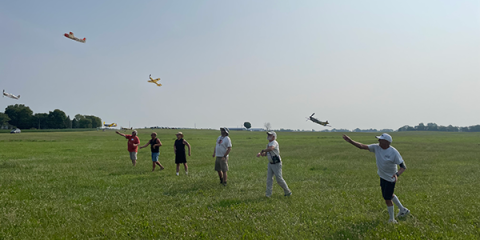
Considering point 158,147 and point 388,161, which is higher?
point 388,161

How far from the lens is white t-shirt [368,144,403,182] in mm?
7574

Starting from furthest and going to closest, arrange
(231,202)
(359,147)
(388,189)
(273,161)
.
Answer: (273,161)
(231,202)
(359,147)
(388,189)

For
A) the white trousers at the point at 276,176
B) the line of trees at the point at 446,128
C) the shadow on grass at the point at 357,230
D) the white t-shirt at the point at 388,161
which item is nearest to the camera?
the shadow on grass at the point at 357,230

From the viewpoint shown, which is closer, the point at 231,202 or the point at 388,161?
the point at 388,161

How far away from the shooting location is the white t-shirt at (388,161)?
7574 mm

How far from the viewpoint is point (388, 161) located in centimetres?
764

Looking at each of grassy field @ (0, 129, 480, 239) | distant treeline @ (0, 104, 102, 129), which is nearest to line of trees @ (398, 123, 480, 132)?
grassy field @ (0, 129, 480, 239)

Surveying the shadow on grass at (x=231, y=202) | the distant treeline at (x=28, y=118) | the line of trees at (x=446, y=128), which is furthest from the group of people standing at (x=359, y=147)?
the line of trees at (x=446, y=128)

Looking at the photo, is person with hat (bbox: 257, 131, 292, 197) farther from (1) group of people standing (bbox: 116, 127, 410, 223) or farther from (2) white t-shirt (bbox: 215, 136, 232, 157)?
(2) white t-shirt (bbox: 215, 136, 232, 157)

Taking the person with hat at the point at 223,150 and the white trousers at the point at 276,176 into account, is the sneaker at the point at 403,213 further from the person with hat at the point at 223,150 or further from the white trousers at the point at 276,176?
the person with hat at the point at 223,150

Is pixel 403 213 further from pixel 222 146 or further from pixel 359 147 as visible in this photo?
pixel 222 146

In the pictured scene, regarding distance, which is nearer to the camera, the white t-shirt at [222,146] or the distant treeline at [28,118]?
the white t-shirt at [222,146]

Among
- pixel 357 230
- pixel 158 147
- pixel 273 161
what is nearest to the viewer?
pixel 357 230

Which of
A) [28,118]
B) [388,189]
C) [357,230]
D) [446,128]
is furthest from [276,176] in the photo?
[446,128]
